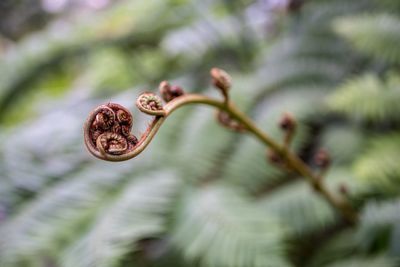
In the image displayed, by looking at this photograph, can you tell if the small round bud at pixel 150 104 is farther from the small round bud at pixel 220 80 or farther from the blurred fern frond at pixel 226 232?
the blurred fern frond at pixel 226 232

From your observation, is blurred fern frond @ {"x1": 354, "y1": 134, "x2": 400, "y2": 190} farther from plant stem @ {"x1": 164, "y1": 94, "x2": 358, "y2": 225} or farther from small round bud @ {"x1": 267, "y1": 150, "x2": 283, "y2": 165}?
small round bud @ {"x1": 267, "y1": 150, "x2": 283, "y2": 165}

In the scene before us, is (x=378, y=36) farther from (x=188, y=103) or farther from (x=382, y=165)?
(x=188, y=103)

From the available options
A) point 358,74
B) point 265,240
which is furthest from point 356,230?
point 358,74

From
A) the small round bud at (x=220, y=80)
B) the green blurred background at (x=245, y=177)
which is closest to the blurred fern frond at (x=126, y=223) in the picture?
the green blurred background at (x=245, y=177)

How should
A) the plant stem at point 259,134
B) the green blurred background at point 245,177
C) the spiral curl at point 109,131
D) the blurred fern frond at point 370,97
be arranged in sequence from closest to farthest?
the spiral curl at point 109,131 → the plant stem at point 259,134 → the green blurred background at point 245,177 → the blurred fern frond at point 370,97

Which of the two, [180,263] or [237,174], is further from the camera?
[237,174]

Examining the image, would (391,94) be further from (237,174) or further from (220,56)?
(220,56)

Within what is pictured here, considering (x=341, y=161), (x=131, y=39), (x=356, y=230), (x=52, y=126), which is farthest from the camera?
(x=131, y=39)

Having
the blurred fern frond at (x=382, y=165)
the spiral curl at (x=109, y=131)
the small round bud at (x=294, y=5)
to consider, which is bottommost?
the spiral curl at (x=109, y=131)

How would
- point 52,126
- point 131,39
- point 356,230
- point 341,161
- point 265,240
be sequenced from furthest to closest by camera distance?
point 131,39, point 52,126, point 341,161, point 356,230, point 265,240

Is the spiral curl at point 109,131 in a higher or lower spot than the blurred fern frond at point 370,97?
lower
